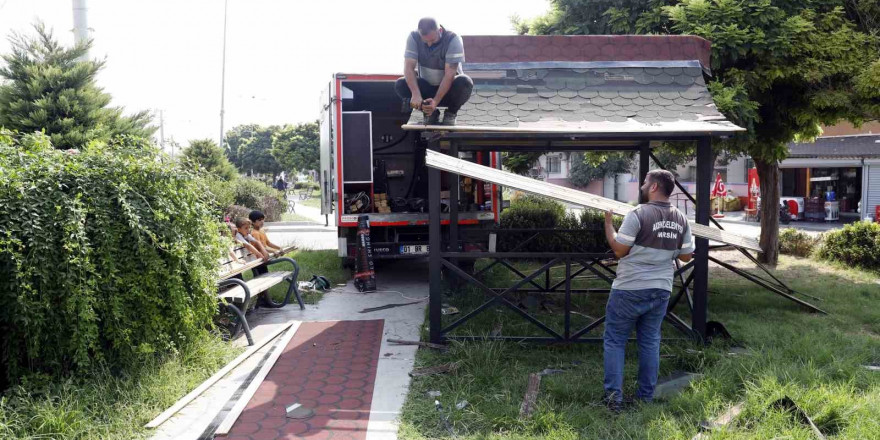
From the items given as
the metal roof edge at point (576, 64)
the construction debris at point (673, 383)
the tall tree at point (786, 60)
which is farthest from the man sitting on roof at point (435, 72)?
the tall tree at point (786, 60)

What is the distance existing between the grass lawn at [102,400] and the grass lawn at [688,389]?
5.97 feet

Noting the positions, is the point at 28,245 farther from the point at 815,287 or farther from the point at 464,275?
the point at 815,287

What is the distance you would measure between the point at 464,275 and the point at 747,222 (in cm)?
2474

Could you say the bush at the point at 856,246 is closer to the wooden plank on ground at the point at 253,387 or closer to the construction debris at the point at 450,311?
the construction debris at the point at 450,311

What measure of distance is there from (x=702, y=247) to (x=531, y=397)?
2435 millimetres

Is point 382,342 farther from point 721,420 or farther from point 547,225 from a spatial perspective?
point 547,225

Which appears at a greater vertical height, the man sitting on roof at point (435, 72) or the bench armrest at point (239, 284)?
the man sitting on roof at point (435, 72)

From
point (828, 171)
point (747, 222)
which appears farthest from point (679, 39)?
point (828, 171)

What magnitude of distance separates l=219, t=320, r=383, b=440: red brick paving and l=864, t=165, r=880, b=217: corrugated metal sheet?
83.2 feet

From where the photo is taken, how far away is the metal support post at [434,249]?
5723 millimetres

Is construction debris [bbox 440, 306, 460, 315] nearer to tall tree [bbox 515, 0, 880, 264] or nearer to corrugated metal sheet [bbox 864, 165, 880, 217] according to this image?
tall tree [bbox 515, 0, 880, 264]

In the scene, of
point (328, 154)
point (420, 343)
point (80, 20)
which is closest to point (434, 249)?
point (420, 343)

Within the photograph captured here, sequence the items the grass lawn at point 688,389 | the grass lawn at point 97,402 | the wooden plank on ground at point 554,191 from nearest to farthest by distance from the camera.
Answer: the grass lawn at point 97,402
the grass lawn at point 688,389
the wooden plank on ground at point 554,191

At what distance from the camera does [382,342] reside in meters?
6.46
